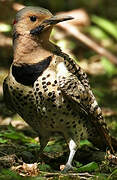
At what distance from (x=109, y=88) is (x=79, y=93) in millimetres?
3794

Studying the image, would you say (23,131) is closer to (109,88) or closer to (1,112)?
(1,112)

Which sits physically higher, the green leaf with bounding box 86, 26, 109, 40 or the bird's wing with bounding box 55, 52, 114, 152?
the green leaf with bounding box 86, 26, 109, 40

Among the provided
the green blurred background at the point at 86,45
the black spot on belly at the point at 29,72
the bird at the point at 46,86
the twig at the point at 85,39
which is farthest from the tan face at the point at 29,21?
the twig at the point at 85,39

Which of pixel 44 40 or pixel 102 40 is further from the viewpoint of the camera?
pixel 102 40

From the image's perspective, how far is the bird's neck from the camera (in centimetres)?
490

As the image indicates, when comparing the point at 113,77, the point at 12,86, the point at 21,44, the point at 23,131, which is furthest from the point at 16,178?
the point at 113,77

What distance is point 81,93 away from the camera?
4922mm

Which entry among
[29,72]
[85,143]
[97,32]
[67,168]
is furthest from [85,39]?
[67,168]

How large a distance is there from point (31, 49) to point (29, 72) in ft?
0.92

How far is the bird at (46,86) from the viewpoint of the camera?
15.4ft

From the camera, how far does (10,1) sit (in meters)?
8.22

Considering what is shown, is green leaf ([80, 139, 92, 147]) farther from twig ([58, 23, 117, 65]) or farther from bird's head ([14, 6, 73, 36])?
twig ([58, 23, 117, 65])

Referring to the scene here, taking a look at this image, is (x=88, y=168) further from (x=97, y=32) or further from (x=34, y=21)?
(x=97, y=32)

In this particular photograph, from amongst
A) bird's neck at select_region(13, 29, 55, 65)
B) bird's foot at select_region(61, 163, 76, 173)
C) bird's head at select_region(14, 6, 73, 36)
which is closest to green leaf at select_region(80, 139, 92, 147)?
bird's foot at select_region(61, 163, 76, 173)
